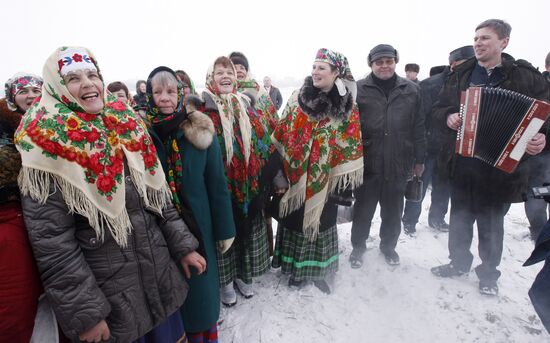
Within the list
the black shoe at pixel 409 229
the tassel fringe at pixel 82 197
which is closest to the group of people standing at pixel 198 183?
the tassel fringe at pixel 82 197

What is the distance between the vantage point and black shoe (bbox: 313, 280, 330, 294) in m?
3.01

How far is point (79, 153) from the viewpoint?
137 cm

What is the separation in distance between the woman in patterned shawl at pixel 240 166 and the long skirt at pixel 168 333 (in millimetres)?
827

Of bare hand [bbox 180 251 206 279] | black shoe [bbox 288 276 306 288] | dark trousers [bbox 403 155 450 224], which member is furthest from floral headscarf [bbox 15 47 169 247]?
dark trousers [bbox 403 155 450 224]

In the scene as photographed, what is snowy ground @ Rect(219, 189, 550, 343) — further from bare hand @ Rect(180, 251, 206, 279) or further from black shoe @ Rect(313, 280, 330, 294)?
bare hand @ Rect(180, 251, 206, 279)

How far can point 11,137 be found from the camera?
1574 millimetres

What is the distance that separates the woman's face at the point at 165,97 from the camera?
6.08 ft

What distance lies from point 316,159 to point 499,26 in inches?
75.8

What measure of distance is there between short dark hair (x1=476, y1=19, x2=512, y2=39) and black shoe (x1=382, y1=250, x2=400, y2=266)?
2.41 meters

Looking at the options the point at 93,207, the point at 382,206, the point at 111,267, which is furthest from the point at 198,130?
the point at 382,206

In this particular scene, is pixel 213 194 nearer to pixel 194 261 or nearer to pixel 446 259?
pixel 194 261

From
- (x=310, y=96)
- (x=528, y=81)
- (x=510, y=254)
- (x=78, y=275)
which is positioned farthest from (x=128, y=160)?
(x=510, y=254)

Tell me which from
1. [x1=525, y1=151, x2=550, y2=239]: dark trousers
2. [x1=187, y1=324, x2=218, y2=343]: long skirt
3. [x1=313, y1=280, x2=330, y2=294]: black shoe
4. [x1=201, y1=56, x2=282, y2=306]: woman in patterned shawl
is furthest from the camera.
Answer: [x1=525, y1=151, x2=550, y2=239]: dark trousers

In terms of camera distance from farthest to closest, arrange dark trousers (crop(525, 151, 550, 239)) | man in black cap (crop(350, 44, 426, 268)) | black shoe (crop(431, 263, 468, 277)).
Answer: dark trousers (crop(525, 151, 550, 239)), black shoe (crop(431, 263, 468, 277)), man in black cap (crop(350, 44, 426, 268))
